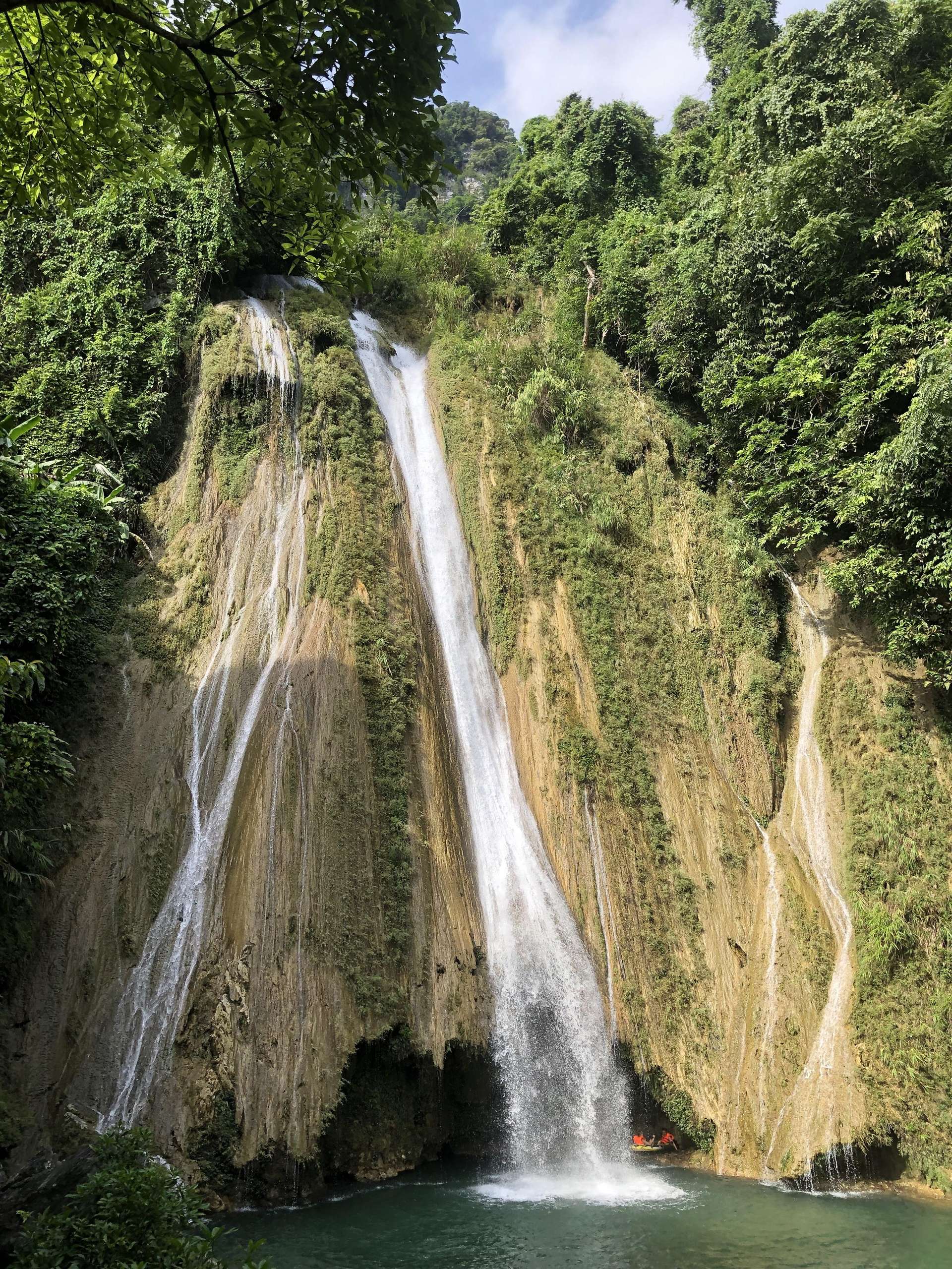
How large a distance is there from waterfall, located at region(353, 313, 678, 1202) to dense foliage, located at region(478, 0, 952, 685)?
22.0 ft

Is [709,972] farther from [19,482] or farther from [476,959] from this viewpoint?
[19,482]

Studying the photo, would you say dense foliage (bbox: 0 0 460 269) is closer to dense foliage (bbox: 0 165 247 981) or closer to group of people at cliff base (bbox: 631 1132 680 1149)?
dense foliage (bbox: 0 165 247 981)

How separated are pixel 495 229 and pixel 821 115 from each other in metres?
13.4

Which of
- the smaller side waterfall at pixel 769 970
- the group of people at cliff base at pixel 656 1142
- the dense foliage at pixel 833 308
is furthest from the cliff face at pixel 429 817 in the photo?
the dense foliage at pixel 833 308

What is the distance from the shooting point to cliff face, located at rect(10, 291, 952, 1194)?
10.6 m

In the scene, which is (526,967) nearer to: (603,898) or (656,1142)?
(603,898)

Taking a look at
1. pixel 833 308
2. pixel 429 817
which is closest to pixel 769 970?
pixel 429 817

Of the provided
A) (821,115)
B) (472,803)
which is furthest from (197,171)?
(472,803)

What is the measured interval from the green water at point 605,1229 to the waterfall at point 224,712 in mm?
2518

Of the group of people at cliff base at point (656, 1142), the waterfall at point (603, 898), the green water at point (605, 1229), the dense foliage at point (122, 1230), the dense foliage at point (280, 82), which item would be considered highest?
the dense foliage at point (280, 82)

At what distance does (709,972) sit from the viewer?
12.8 meters

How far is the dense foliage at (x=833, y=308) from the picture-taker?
43.7 feet

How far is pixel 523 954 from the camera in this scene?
12562 millimetres

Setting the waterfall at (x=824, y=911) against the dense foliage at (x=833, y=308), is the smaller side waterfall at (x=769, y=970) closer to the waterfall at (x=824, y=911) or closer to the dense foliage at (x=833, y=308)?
the waterfall at (x=824, y=911)
